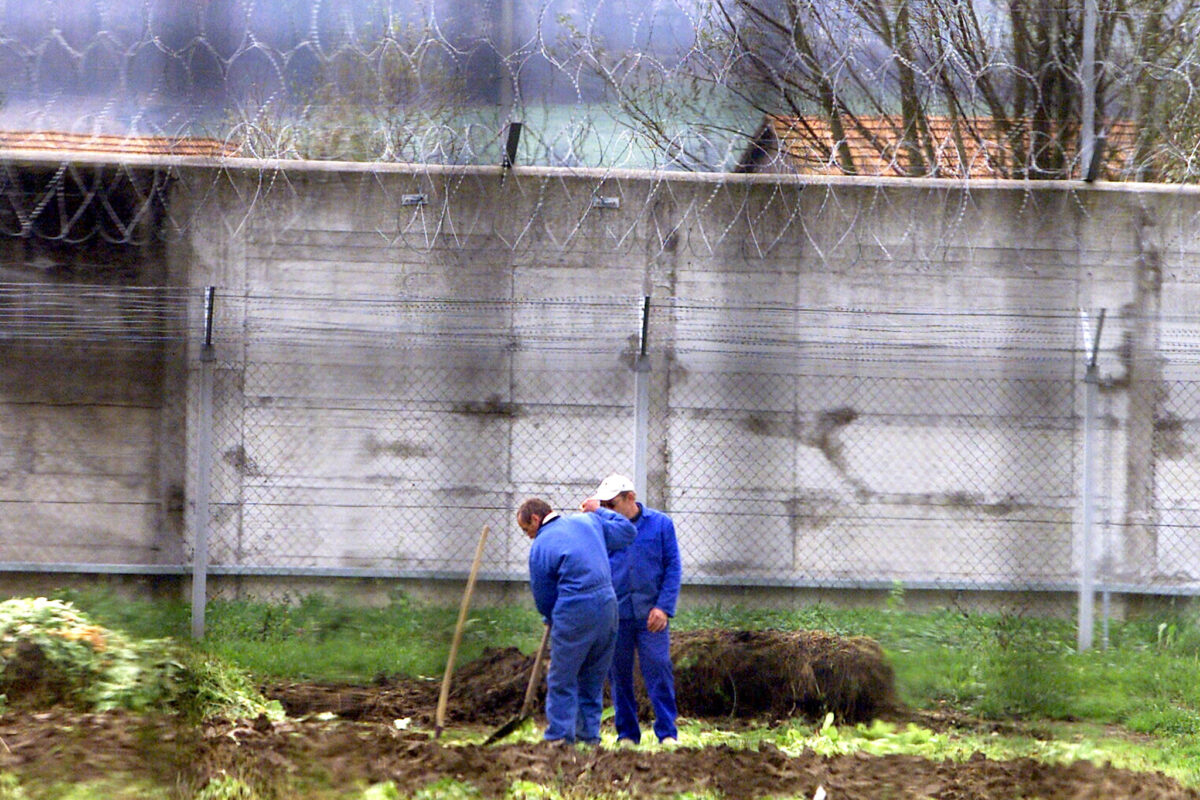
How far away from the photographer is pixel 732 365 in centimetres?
455

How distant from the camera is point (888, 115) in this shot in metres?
2.61

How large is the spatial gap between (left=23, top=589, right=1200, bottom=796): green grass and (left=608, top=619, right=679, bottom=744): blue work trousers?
17 centimetres

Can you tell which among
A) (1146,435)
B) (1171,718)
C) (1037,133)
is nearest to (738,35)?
(1037,133)

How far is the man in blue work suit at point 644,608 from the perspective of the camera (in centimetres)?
471

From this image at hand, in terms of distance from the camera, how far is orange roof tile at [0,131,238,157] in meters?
2.55

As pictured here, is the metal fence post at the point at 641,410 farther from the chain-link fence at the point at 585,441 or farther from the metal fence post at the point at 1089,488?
the metal fence post at the point at 1089,488

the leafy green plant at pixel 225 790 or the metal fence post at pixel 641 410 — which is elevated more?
the metal fence post at pixel 641 410

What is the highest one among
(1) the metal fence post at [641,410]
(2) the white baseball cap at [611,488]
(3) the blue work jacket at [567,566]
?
(1) the metal fence post at [641,410]

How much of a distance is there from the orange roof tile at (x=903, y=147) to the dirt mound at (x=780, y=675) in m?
2.41

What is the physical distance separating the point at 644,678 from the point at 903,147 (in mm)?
2517

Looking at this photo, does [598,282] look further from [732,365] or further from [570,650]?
[570,650]

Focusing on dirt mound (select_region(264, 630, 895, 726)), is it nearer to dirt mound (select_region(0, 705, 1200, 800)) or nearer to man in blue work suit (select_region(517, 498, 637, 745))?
man in blue work suit (select_region(517, 498, 637, 745))

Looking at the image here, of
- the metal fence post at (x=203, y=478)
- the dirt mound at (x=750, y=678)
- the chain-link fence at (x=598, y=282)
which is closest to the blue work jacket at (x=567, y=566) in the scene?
the chain-link fence at (x=598, y=282)

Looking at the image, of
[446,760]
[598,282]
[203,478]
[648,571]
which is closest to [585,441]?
[598,282]
